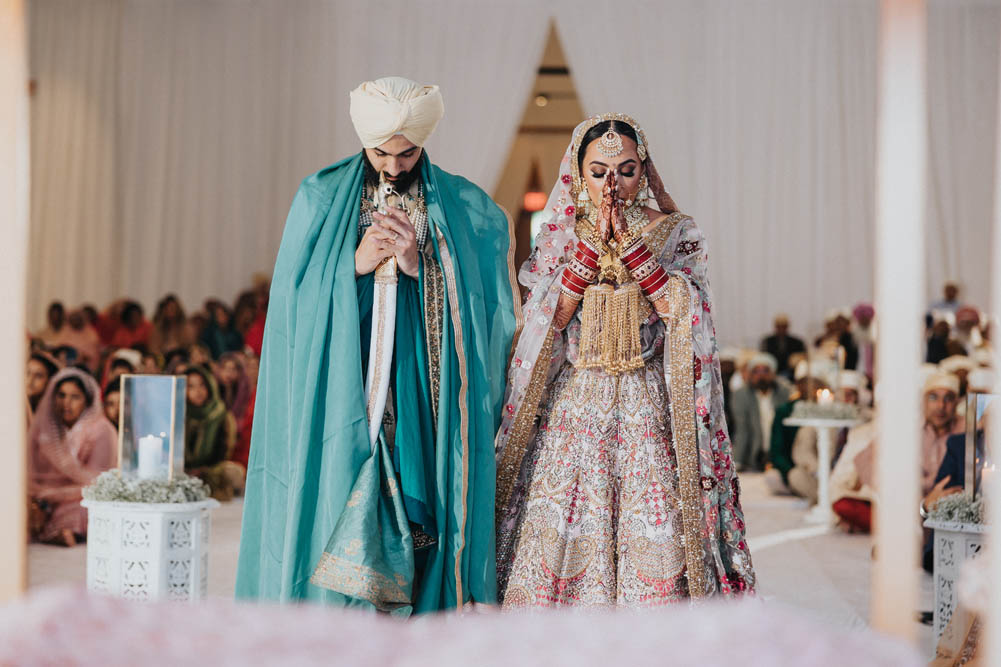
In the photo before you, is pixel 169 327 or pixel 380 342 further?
pixel 169 327

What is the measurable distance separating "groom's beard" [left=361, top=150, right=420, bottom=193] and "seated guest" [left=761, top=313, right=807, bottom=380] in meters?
7.66

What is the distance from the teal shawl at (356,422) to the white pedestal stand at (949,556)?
1.40 m

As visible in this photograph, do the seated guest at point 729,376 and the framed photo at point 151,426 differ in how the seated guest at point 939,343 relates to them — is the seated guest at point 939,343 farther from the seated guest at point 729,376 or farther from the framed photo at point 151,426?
the framed photo at point 151,426

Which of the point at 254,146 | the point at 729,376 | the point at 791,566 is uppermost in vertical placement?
the point at 254,146

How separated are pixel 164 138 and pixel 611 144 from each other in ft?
28.7

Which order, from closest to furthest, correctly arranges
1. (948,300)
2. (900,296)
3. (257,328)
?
(900,296) < (257,328) < (948,300)

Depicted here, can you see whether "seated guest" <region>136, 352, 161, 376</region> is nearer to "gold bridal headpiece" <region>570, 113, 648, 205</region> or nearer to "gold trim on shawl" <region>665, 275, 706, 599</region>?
"gold bridal headpiece" <region>570, 113, 648, 205</region>

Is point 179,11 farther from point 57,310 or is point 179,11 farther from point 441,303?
point 441,303

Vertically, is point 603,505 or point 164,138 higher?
point 164,138

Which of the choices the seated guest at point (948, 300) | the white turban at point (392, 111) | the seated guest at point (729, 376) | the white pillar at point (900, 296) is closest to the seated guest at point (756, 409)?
the seated guest at point (729, 376)

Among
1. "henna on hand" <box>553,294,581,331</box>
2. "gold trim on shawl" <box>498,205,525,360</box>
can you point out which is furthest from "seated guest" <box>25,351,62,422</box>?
"henna on hand" <box>553,294,581,331</box>

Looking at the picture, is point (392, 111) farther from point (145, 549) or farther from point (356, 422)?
point (145, 549)

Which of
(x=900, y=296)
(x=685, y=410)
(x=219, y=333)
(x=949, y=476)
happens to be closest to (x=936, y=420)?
(x=949, y=476)

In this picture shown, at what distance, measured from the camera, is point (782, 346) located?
33.5 feet
